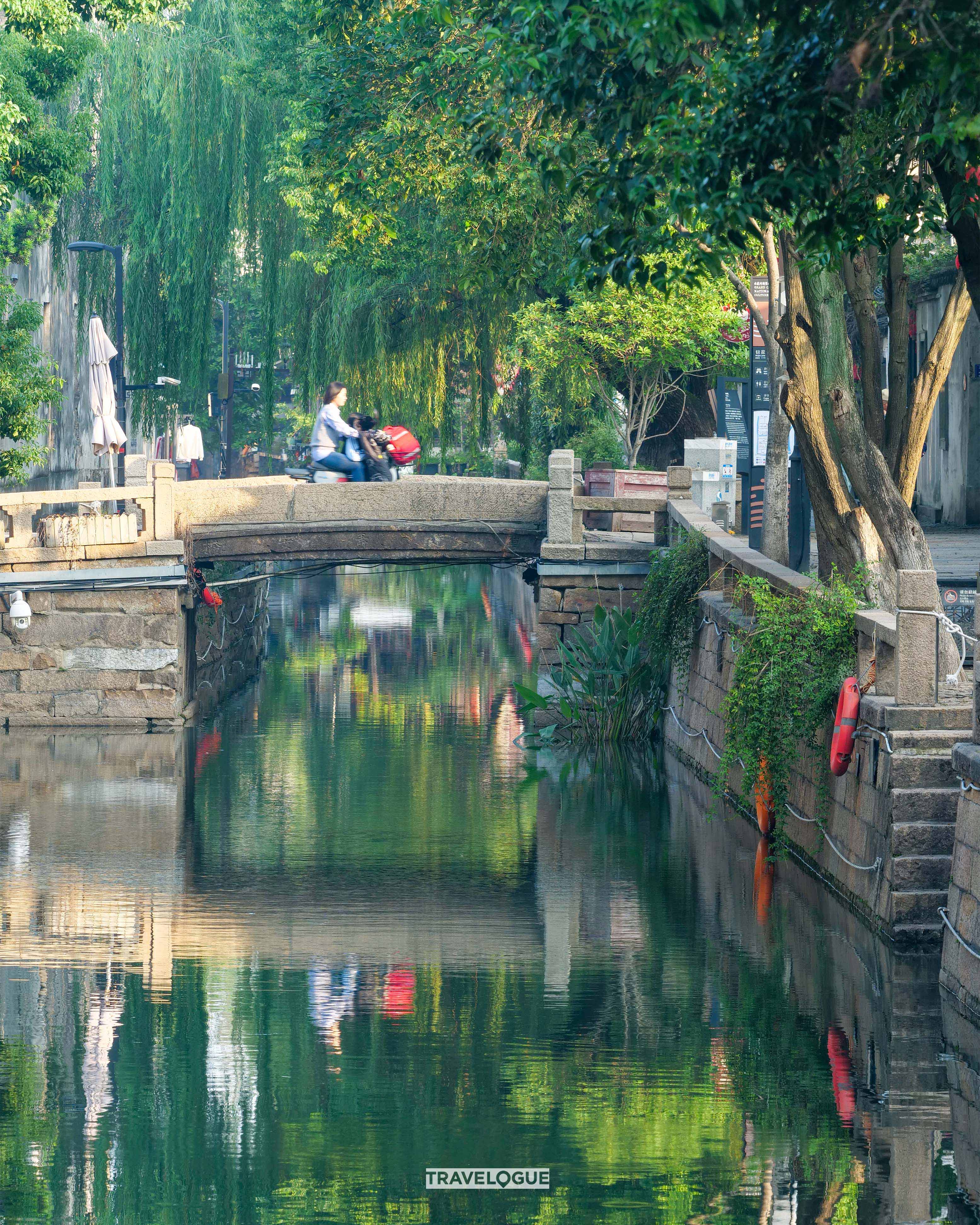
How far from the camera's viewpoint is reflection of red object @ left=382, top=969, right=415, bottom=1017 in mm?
10625

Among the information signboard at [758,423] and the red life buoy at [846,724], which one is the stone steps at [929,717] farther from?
the information signboard at [758,423]

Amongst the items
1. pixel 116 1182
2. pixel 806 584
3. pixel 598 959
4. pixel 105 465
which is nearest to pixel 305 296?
Answer: pixel 105 465

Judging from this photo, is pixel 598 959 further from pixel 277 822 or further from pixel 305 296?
pixel 305 296

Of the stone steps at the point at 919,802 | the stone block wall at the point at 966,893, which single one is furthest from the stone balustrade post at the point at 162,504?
the stone block wall at the point at 966,893

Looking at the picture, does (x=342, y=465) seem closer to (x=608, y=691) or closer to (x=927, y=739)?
(x=608, y=691)

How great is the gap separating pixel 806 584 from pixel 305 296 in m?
20.5

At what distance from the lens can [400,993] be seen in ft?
36.2

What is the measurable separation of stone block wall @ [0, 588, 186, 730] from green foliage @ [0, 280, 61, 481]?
2.80 metres

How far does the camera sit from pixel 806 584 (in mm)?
14492

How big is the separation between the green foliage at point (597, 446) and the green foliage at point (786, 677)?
747 inches

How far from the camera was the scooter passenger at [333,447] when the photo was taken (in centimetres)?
2380

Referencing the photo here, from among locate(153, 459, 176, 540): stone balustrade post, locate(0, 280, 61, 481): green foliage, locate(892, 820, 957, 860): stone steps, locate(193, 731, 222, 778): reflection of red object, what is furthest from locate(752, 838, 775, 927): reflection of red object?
locate(0, 280, 61, 481): green foliage

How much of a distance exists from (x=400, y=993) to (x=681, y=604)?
9664 mm

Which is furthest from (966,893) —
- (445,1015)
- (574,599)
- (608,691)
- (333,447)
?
(333,447)
